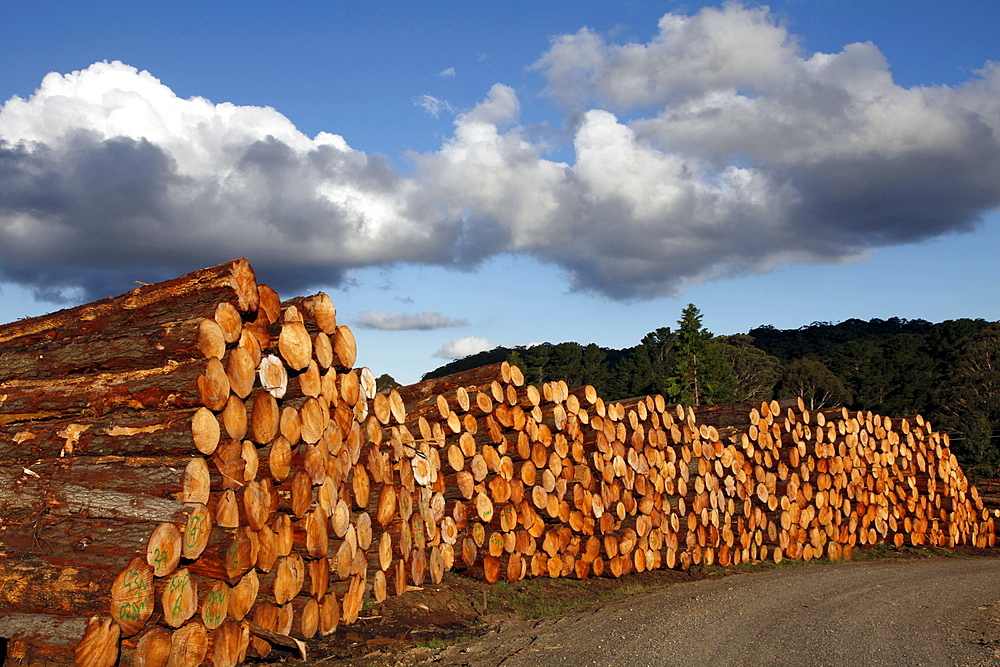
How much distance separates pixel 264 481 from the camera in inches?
250

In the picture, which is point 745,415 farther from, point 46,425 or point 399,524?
point 46,425

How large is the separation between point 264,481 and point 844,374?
48.0 meters

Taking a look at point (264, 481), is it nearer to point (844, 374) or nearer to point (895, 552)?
point (895, 552)

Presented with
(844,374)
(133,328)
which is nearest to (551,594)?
(133,328)

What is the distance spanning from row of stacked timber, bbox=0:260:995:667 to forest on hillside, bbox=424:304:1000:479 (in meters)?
19.2

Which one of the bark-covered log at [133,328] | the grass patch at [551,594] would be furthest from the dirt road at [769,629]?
the bark-covered log at [133,328]

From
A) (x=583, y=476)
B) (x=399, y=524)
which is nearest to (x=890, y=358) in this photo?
(x=583, y=476)

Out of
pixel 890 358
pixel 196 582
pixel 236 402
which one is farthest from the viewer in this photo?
pixel 890 358

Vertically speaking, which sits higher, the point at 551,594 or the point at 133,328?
the point at 133,328

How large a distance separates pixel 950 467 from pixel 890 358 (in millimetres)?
32246

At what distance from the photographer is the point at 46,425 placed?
5.94 meters

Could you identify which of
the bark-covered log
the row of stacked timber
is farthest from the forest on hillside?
the bark-covered log

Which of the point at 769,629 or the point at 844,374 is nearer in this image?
the point at 769,629

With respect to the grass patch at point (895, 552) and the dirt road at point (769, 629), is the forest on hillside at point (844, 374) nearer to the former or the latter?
the grass patch at point (895, 552)
